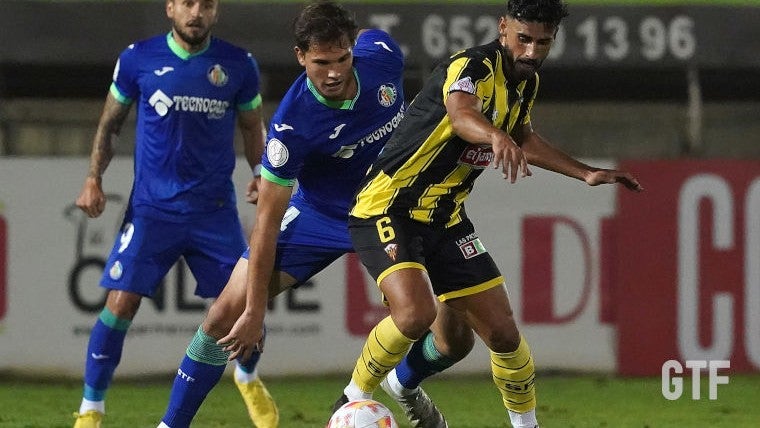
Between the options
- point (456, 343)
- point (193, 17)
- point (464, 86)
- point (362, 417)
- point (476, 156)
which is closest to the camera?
point (464, 86)

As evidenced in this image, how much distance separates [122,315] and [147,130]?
928 mm

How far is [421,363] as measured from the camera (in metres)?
6.57

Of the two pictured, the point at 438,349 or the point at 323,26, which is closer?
the point at 323,26

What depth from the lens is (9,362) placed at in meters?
9.94

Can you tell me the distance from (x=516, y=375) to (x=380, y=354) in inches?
22.2

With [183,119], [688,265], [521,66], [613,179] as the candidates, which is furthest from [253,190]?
[688,265]

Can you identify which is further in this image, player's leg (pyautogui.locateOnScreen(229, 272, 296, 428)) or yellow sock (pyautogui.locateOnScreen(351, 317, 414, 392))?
player's leg (pyautogui.locateOnScreen(229, 272, 296, 428))

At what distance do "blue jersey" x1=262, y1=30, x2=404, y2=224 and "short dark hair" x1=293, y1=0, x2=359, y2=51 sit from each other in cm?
26

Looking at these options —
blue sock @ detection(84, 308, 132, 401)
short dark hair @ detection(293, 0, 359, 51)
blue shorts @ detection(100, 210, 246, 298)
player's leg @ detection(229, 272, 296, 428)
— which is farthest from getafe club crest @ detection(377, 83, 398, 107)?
blue sock @ detection(84, 308, 132, 401)

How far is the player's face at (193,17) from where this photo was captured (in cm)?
717

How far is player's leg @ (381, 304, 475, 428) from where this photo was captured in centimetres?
645

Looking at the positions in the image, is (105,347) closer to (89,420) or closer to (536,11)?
(89,420)

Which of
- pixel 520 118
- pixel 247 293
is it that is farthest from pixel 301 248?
pixel 520 118

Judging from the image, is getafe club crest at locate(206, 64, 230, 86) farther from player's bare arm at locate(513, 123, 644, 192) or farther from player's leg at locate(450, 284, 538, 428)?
player's leg at locate(450, 284, 538, 428)
